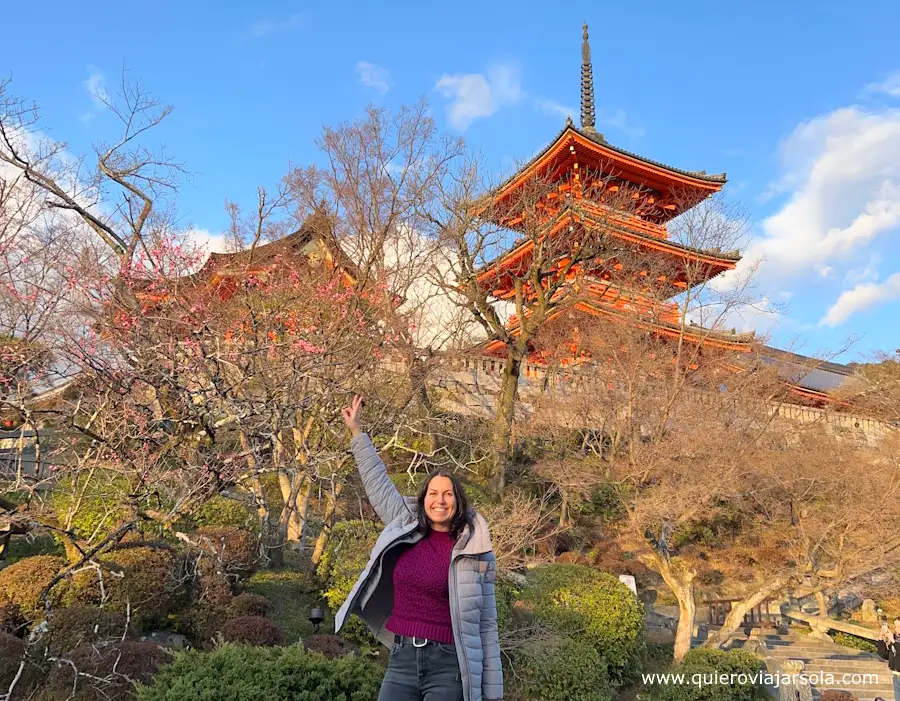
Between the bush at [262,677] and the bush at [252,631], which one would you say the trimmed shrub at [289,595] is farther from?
the bush at [262,677]

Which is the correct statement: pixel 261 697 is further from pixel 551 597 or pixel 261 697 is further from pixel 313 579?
pixel 551 597

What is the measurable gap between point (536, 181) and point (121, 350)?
41.4 feet

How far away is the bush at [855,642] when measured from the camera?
12859 millimetres

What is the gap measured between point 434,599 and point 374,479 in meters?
0.67

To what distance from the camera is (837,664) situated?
449 inches

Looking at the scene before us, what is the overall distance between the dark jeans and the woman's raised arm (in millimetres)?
623

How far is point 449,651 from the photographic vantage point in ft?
8.46

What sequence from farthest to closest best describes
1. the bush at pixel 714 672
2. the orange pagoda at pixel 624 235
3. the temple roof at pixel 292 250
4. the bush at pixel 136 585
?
1. the orange pagoda at pixel 624 235
2. the temple roof at pixel 292 250
3. the bush at pixel 714 672
4. the bush at pixel 136 585

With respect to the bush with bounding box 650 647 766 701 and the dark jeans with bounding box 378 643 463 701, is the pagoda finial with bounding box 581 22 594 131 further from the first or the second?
the dark jeans with bounding box 378 643 463 701

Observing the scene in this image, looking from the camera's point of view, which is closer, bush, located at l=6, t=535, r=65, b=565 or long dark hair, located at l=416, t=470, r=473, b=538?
long dark hair, located at l=416, t=470, r=473, b=538

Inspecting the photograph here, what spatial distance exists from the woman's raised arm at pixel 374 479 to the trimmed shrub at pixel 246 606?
413 cm

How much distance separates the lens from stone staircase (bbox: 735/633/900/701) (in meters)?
10.7

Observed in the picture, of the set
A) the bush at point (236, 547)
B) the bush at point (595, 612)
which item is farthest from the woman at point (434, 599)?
the bush at point (595, 612)

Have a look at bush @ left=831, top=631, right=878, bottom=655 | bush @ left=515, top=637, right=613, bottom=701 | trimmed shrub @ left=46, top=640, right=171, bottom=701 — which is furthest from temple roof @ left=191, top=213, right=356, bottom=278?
bush @ left=831, top=631, right=878, bottom=655
